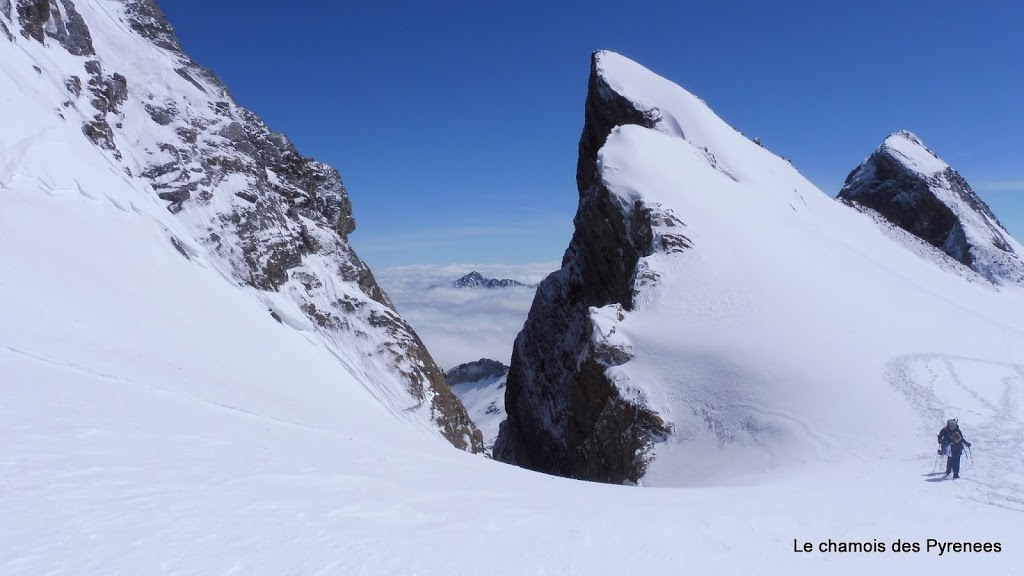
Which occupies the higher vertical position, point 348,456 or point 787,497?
point 787,497

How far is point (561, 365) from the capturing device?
1304 inches

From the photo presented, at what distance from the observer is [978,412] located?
1524 cm

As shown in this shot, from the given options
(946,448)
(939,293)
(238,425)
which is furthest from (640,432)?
(939,293)

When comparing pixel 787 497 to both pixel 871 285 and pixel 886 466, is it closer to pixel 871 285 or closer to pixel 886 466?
pixel 886 466

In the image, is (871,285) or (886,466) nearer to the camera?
(886,466)

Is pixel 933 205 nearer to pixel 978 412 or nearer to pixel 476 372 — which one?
pixel 978 412

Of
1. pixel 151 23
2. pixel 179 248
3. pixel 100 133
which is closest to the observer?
pixel 179 248

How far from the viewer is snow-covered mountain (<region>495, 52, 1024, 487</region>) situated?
16.2 m

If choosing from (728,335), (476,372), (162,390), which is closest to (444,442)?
(162,390)

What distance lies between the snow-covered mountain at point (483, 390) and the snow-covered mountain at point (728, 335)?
56.2 meters

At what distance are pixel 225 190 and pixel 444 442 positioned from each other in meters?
27.1

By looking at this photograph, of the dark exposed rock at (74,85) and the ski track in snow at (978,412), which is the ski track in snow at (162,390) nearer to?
the ski track in snow at (978,412)

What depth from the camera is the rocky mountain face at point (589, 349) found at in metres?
20.4

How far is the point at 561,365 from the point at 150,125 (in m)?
29.9
